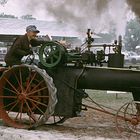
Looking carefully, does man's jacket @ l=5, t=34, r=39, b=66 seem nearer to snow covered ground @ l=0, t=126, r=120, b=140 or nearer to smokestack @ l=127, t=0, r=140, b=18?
snow covered ground @ l=0, t=126, r=120, b=140

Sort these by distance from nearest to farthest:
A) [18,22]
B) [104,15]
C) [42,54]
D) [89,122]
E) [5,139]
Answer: [5,139]
[42,54]
[89,122]
[104,15]
[18,22]

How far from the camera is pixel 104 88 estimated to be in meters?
7.54

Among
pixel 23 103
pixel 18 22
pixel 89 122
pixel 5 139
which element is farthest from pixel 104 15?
pixel 18 22

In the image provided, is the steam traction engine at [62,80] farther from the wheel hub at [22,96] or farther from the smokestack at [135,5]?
the smokestack at [135,5]

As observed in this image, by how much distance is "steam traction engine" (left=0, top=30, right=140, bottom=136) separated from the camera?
7320 millimetres

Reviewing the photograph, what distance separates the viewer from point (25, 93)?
297 inches

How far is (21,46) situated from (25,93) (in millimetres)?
795

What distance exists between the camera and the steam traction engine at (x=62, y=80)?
24.0 feet

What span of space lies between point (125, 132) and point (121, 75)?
0.93 metres

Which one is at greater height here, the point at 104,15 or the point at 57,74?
the point at 104,15

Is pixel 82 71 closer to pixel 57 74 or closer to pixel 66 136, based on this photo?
pixel 57 74

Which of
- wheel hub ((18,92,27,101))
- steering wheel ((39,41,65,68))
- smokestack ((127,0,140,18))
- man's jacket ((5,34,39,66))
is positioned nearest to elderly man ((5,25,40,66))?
man's jacket ((5,34,39,66))

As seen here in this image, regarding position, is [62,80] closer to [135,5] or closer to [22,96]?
[22,96]

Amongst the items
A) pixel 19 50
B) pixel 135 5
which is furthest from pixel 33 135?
pixel 135 5
